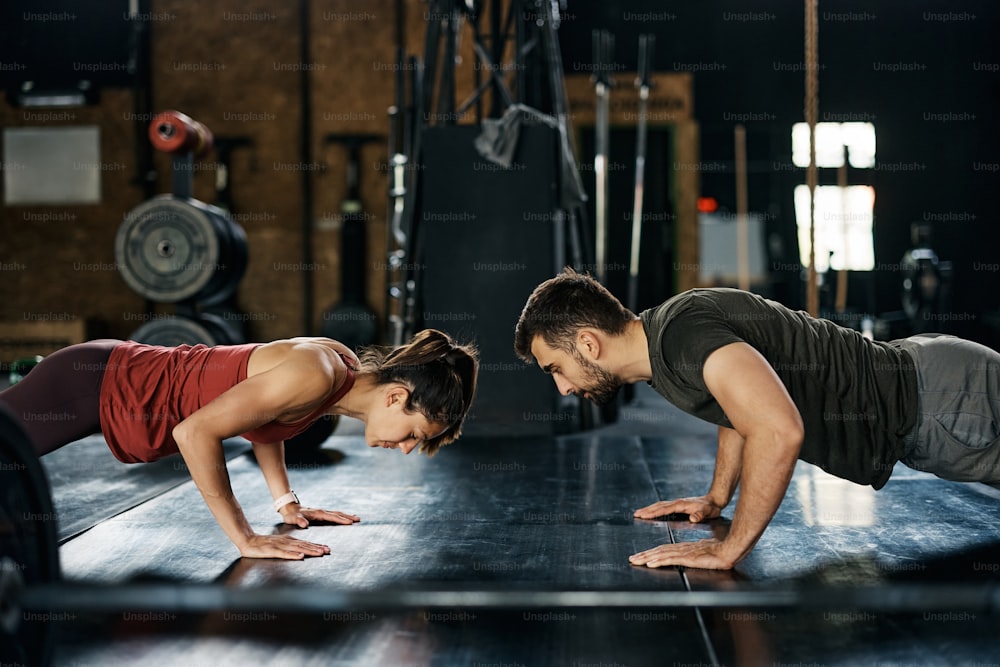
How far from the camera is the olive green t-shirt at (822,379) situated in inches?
81.2

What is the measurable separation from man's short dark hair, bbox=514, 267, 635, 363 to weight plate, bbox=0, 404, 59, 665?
3.57 ft

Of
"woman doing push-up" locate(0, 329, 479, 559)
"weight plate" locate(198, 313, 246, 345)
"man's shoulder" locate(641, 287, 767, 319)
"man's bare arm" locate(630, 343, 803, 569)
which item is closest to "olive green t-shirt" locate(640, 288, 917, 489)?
"man's shoulder" locate(641, 287, 767, 319)

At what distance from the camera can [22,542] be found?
1.53 m

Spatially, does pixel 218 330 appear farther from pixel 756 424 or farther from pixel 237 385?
pixel 756 424

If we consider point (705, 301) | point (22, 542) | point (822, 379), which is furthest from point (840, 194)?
point (22, 542)

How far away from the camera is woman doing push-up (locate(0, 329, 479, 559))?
6.97 feet

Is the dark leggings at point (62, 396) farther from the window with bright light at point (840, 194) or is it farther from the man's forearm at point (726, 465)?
the window with bright light at point (840, 194)

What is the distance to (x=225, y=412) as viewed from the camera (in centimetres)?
202

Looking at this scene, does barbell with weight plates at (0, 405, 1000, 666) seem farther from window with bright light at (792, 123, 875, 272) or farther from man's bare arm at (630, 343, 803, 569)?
window with bright light at (792, 123, 875, 272)

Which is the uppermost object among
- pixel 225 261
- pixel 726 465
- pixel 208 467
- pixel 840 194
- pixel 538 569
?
pixel 840 194

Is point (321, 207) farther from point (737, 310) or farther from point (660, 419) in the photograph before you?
point (737, 310)

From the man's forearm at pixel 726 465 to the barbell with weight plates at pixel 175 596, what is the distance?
1051mm

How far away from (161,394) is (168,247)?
123 inches

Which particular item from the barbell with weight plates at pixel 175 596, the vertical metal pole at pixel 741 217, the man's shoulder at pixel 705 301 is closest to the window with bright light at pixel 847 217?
the vertical metal pole at pixel 741 217
